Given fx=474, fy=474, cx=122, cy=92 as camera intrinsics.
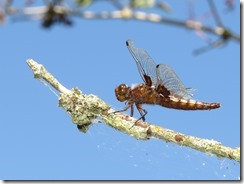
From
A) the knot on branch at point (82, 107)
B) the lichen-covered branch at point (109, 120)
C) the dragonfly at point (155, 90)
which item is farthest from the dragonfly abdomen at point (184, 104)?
the knot on branch at point (82, 107)

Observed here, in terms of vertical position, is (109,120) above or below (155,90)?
below

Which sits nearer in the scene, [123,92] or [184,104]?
[184,104]

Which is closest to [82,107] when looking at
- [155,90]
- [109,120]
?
[109,120]

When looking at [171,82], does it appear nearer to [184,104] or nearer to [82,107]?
[184,104]

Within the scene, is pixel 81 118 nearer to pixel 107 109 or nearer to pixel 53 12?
pixel 107 109

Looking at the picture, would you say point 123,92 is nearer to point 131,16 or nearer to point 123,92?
point 123,92

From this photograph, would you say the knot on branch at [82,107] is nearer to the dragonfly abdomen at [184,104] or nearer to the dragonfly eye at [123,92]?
the dragonfly eye at [123,92]

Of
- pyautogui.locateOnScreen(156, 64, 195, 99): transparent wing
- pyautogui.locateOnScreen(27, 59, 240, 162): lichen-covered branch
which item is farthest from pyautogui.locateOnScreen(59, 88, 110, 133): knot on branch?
pyautogui.locateOnScreen(156, 64, 195, 99): transparent wing

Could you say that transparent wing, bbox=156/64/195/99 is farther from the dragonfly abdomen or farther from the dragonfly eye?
the dragonfly eye
